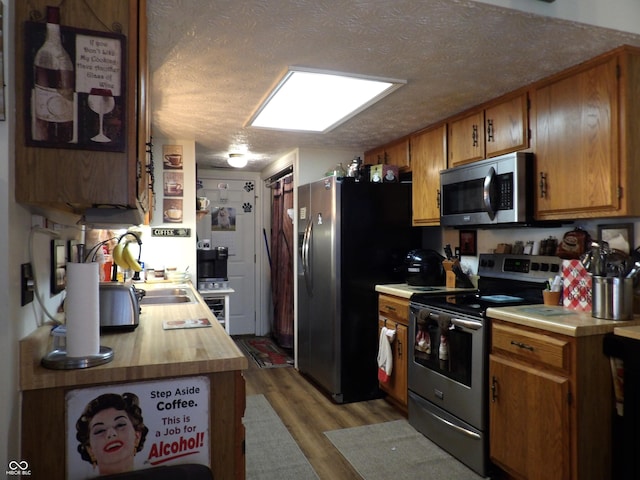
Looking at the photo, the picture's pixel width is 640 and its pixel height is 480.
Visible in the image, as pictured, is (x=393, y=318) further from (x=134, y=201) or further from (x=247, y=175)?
(x=247, y=175)

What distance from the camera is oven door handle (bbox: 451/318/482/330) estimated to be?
7.52 ft

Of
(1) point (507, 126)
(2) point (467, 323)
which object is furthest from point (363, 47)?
(2) point (467, 323)

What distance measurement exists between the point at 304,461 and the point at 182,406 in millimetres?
1336

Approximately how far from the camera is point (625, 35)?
→ 1.85 meters

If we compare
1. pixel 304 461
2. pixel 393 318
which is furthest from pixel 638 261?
pixel 304 461

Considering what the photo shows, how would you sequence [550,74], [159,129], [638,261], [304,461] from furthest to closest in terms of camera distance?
[159,129] → [304,461] → [550,74] → [638,261]

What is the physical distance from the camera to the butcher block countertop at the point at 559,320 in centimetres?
185

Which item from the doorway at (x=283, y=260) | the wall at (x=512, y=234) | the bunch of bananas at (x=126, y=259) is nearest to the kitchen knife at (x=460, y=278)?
the wall at (x=512, y=234)

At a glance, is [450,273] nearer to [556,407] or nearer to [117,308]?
[556,407]

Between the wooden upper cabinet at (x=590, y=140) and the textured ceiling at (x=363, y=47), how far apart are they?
108mm

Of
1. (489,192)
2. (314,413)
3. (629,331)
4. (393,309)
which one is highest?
(489,192)

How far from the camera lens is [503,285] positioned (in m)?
2.91

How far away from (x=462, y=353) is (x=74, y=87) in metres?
2.15

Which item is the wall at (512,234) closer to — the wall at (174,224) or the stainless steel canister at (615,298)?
the stainless steel canister at (615,298)
